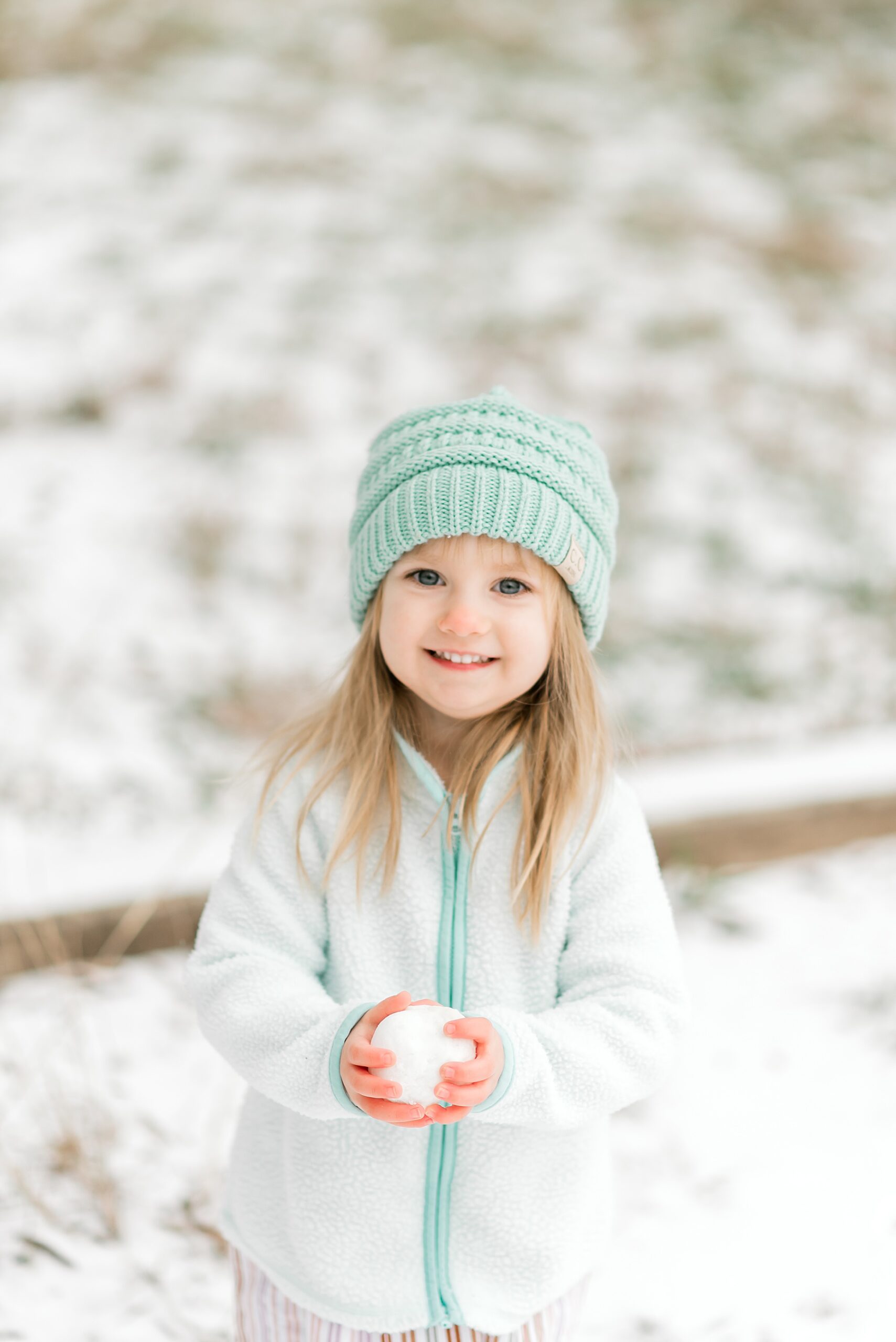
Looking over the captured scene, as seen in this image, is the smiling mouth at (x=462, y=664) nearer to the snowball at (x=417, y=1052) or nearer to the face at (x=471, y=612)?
the face at (x=471, y=612)

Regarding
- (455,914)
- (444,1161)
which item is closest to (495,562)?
(455,914)

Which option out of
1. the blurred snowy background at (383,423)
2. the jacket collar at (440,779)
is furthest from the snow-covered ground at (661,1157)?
the jacket collar at (440,779)

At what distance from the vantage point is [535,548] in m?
1.23

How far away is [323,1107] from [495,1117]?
0.17 m

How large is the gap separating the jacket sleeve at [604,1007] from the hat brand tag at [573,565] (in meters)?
0.25

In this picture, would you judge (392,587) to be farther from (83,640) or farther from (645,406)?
(645,406)

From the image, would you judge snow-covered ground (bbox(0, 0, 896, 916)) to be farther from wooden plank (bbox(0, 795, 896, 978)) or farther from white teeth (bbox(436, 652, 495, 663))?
white teeth (bbox(436, 652, 495, 663))

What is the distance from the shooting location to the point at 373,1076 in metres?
1.08

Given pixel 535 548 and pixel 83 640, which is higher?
pixel 83 640

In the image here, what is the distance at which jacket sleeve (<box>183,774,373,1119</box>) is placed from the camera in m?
1.17

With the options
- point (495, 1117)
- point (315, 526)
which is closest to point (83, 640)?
point (315, 526)

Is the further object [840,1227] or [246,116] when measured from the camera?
[246,116]

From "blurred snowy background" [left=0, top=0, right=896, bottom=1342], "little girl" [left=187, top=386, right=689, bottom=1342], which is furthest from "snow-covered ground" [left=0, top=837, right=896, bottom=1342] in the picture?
"little girl" [left=187, top=386, right=689, bottom=1342]

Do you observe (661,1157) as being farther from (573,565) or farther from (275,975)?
(573,565)
